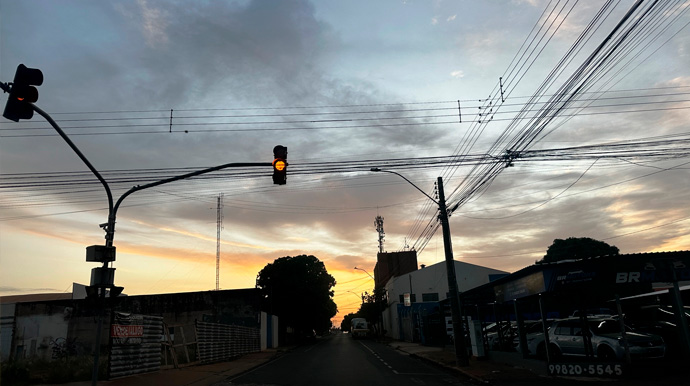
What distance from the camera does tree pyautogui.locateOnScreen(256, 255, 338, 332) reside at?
179 feet

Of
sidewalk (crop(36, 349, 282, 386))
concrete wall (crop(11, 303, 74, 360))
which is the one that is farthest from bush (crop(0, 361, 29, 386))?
concrete wall (crop(11, 303, 74, 360))

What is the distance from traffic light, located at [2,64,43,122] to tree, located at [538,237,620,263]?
237ft

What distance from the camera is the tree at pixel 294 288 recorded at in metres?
54.6

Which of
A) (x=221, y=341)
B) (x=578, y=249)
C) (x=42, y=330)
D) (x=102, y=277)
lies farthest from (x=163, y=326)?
(x=578, y=249)

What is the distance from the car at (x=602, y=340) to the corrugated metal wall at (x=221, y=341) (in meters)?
16.6

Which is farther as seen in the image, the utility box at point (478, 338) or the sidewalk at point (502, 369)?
the utility box at point (478, 338)

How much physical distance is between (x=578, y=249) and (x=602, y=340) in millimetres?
61176

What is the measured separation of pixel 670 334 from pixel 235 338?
963 inches

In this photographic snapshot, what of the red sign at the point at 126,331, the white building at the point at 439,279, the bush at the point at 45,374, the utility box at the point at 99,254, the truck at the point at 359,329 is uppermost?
the white building at the point at 439,279

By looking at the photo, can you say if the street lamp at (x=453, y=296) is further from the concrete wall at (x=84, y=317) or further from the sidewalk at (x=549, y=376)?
the concrete wall at (x=84, y=317)

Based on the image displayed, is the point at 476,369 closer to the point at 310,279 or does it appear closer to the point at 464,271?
the point at 310,279

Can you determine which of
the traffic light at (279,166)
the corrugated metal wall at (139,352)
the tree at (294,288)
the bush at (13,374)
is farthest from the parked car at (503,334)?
the tree at (294,288)

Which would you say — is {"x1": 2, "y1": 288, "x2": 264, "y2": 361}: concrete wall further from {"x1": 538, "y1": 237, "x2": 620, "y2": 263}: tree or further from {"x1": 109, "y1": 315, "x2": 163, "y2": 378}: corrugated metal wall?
{"x1": 538, "y1": 237, "x2": 620, "y2": 263}: tree

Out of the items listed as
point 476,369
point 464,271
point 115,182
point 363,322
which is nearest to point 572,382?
point 476,369
